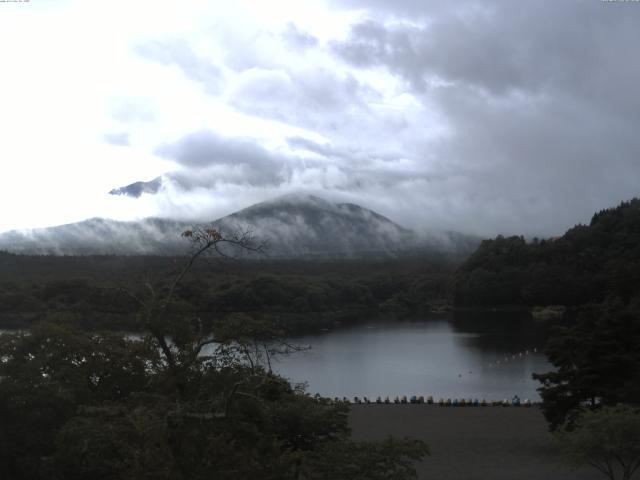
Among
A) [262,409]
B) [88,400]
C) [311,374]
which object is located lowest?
[311,374]

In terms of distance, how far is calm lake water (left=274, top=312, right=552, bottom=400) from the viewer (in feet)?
90.9

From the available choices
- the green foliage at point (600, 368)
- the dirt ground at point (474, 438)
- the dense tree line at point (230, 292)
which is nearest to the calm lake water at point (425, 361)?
the dirt ground at point (474, 438)

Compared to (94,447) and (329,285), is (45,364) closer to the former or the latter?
(94,447)

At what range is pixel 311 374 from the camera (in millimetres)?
31250

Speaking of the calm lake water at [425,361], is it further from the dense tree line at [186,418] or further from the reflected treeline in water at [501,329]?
the dense tree line at [186,418]

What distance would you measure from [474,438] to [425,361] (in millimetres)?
17424

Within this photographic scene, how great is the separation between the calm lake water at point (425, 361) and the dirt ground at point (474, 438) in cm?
320

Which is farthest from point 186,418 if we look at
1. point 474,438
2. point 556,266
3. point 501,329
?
point 556,266

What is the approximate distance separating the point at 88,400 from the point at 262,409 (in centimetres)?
567

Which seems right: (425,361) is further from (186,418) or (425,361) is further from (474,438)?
(186,418)

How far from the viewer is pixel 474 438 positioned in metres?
17.0

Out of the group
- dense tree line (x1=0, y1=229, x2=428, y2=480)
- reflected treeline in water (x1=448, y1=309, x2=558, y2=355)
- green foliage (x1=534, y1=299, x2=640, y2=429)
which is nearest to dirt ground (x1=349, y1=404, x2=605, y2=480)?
green foliage (x1=534, y1=299, x2=640, y2=429)

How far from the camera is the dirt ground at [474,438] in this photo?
1380 centimetres

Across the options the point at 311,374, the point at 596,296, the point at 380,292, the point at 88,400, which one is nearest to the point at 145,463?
the point at 88,400
